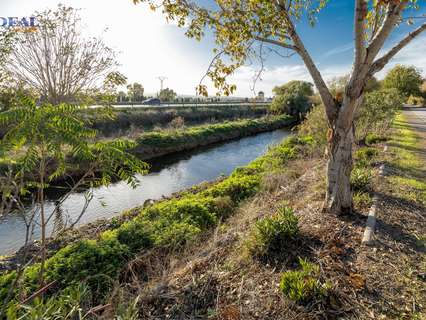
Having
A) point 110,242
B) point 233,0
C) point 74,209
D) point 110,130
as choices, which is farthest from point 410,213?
point 110,130

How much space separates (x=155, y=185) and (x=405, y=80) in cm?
5642

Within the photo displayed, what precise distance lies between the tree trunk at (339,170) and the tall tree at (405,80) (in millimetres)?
54139

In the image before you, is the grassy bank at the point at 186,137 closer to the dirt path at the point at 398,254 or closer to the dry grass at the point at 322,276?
the dry grass at the point at 322,276

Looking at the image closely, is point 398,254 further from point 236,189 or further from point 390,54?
point 236,189

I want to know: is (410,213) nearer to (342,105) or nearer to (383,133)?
(342,105)

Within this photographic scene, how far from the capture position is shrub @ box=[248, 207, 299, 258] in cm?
407

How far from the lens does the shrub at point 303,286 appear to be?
2.98 m

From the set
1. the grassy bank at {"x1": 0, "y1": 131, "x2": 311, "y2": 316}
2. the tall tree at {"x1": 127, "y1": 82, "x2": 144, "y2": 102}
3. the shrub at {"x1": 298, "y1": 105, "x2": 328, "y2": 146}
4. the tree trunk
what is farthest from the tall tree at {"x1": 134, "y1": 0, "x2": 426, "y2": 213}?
the tall tree at {"x1": 127, "y1": 82, "x2": 144, "y2": 102}

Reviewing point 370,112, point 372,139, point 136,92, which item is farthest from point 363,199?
point 136,92

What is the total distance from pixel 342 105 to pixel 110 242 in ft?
19.3

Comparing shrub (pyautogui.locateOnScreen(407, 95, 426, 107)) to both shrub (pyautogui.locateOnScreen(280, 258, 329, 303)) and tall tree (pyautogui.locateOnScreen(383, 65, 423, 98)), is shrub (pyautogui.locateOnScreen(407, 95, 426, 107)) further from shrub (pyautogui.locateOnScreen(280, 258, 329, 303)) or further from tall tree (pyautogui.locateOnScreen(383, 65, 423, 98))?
A: shrub (pyautogui.locateOnScreen(280, 258, 329, 303))

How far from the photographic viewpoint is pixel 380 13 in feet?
15.5

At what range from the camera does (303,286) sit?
2992mm

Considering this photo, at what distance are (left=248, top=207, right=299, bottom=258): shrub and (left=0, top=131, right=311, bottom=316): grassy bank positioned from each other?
2.08 metres
